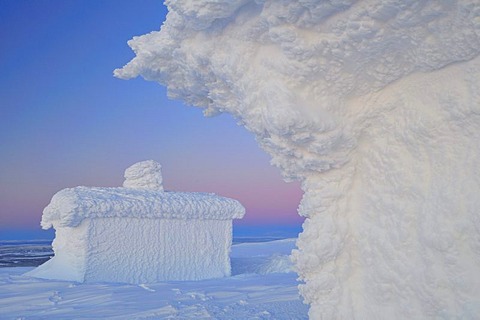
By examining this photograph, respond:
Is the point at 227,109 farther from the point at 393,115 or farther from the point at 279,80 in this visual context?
the point at 393,115

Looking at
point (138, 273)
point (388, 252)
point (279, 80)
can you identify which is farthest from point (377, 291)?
point (138, 273)

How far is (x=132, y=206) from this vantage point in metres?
10.1

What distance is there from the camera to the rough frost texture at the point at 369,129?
93.9 inches

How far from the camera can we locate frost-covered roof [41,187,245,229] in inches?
375

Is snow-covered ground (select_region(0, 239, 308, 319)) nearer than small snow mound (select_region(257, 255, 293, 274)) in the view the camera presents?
Yes

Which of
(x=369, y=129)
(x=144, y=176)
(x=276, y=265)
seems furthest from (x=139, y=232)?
(x=369, y=129)

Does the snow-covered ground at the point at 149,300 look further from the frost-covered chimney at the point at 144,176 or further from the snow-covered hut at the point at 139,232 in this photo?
the frost-covered chimney at the point at 144,176

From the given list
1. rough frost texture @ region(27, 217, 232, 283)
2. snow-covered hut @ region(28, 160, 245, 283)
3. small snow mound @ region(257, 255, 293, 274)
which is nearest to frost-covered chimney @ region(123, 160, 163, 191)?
snow-covered hut @ region(28, 160, 245, 283)

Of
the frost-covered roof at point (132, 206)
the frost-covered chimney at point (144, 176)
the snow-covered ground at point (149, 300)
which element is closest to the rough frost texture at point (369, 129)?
the snow-covered ground at point (149, 300)

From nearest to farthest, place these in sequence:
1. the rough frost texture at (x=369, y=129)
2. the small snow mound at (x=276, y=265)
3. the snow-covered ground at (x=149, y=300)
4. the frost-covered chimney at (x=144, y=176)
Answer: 1. the rough frost texture at (x=369, y=129)
2. the snow-covered ground at (x=149, y=300)
3. the frost-covered chimney at (x=144, y=176)
4. the small snow mound at (x=276, y=265)

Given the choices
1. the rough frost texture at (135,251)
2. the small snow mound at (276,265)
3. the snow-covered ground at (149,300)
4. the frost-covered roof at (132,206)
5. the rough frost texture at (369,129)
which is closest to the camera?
the rough frost texture at (369,129)

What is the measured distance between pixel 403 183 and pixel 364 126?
1.52 feet

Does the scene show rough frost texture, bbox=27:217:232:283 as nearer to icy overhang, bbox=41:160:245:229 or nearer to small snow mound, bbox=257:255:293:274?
icy overhang, bbox=41:160:245:229

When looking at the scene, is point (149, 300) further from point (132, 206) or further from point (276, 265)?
point (276, 265)
